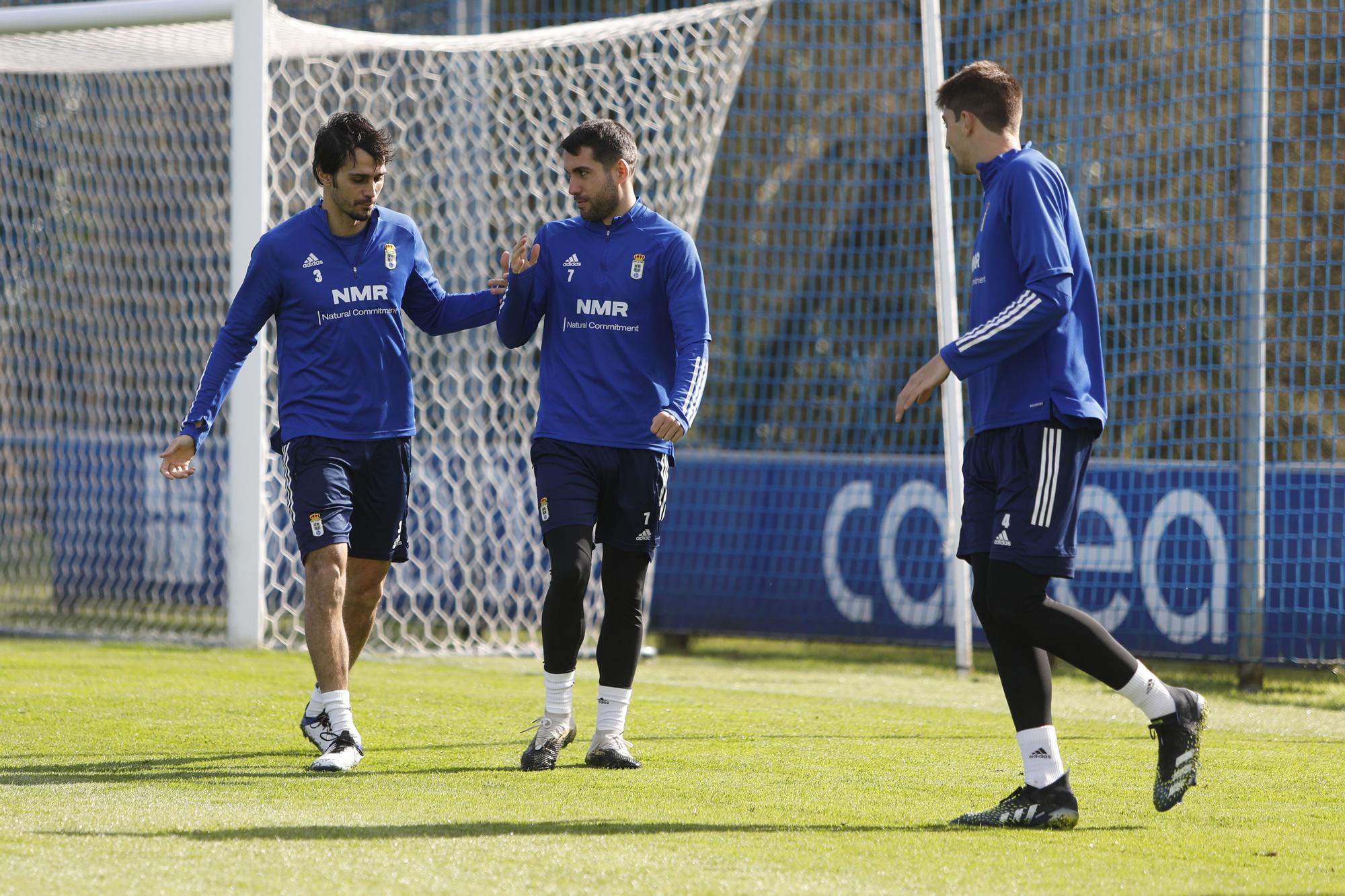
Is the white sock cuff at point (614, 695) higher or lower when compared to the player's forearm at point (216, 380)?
lower

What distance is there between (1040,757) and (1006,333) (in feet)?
3.66

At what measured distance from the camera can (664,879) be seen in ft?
11.3

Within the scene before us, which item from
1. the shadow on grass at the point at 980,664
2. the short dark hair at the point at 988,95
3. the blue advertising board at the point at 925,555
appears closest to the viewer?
the short dark hair at the point at 988,95

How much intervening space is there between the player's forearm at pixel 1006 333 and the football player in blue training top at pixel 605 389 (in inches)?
42.2

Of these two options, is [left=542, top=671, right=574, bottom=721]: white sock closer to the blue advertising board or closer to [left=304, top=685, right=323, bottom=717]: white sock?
[left=304, top=685, right=323, bottom=717]: white sock

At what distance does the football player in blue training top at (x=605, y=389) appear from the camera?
5043 mm

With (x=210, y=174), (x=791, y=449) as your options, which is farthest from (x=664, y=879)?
(x=791, y=449)

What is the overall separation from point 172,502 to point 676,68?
4.79 metres

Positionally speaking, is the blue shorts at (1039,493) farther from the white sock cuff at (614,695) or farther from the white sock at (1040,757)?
the white sock cuff at (614,695)

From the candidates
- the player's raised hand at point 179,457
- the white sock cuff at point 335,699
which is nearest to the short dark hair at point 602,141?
the player's raised hand at point 179,457

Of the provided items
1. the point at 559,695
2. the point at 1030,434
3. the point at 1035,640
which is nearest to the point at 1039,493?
the point at 1030,434

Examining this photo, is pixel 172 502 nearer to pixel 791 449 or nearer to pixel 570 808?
pixel 791 449

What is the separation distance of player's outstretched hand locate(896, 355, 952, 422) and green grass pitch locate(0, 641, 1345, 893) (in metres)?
1.10

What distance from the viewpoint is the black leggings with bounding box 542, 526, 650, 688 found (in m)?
5.02
